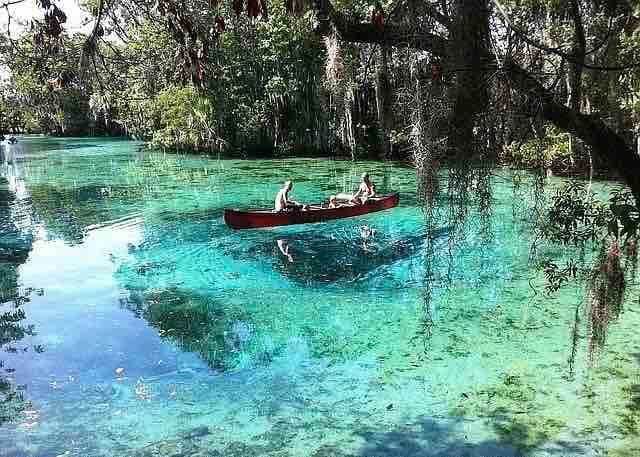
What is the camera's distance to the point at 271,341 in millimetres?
7359

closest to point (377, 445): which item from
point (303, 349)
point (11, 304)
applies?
point (303, 349)

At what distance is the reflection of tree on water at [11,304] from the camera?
19.5 ft

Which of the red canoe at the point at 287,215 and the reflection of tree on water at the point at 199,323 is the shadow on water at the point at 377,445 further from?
the red canoe at the point at 287,215

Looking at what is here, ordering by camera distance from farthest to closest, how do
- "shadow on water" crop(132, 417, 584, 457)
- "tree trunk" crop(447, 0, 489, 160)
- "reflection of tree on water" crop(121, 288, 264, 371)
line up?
"reflection of tree on water" crop(121, 288, 264, 371), "shadow on water" crop(132, 417, 584, 457), "tree trunk" crop(447, 0, 489, 160)

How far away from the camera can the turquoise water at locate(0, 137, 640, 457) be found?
5.15m

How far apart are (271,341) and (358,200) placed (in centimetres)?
701

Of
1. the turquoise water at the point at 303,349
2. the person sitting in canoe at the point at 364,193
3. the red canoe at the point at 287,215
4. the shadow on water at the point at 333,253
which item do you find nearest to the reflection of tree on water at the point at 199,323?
the turquoise water at the point at 303,349

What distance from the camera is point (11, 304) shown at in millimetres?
8984

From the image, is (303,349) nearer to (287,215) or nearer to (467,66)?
(467,66)

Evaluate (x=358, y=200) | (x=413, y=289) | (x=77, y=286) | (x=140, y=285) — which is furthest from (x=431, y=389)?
(x=358, y=200)

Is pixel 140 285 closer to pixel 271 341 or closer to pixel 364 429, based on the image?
pixel 271 341

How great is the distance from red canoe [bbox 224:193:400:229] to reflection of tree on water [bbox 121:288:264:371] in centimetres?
355

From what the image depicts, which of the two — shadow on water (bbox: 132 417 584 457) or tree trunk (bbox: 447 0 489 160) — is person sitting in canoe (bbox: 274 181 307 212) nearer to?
shadow on water (bbox: 132 417 584 457)

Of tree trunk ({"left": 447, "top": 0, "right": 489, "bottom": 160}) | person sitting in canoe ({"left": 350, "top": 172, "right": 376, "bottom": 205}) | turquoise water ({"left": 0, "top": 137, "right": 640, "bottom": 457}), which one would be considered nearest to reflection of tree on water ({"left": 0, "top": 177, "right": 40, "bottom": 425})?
turquoise water ({"left": 0, "top": 137, "right": 640, "bottom": 457})
